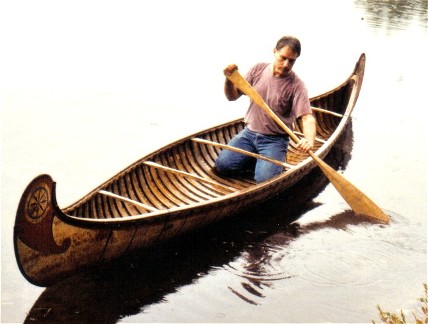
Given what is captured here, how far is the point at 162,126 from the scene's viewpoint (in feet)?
28.2

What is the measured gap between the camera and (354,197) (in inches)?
243

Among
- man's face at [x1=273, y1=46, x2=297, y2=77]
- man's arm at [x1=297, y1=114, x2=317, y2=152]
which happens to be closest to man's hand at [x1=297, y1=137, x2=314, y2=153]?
man's arm at [x1=297, y1=114, x2=317, y2=152]

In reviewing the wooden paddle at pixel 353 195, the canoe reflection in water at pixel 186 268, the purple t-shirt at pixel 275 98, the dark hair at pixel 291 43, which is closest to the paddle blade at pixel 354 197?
the wooden paddle at pixel 353 195

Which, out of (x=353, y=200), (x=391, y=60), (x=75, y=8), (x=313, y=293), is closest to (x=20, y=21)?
(x=75, y=8)

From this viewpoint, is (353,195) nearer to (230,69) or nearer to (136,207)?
(230,69)

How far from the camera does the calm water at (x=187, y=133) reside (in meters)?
4.72

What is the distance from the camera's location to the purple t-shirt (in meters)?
5.69

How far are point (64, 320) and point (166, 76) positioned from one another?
7171 mm

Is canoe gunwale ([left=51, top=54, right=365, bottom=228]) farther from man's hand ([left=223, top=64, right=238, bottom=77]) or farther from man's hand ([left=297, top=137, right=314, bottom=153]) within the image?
man's hand ([left=223, top=64, right=238, bottom=77])

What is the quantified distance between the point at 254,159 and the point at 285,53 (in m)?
1.34

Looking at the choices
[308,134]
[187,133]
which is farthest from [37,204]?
[187,133]

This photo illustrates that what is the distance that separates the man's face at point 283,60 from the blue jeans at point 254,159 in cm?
71

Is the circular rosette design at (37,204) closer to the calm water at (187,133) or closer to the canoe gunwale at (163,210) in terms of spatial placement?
the canoe gunwale at (163,210)

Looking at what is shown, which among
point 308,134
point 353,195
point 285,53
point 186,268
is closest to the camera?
point 186,268
